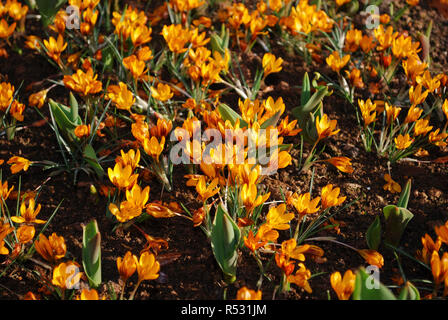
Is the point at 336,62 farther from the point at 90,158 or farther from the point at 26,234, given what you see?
the point at 26,234

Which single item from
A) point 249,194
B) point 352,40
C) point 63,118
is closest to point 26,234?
point 63,118

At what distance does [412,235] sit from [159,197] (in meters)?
1.06

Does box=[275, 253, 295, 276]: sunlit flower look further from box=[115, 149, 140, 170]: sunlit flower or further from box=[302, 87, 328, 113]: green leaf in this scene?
box=[302, 87, 328, 113]: green leaf

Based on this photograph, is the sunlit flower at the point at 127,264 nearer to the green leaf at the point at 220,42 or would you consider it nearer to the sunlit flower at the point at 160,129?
the sunlit flower at the point at 160,129

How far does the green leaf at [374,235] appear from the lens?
1.81m

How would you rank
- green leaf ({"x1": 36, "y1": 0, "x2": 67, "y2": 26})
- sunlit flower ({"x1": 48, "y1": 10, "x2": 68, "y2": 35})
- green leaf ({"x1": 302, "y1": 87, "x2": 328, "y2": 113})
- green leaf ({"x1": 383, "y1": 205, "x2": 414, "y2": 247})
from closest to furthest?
green leaf ({"x1": 383, "y1": 205, "x2": 414, "y2": 247}), green leaf ({"x1": 302, "y1": 87, "x2": 328, "y2": 113}), sunlit flower ({"x1": 48, "y1": 10, "x2": 68, "y2": 35}), green leaf ({"x1": 36, "y1": 0, "x2": 67, "y2": 26})

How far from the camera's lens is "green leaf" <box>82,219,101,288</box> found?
62.9 inches

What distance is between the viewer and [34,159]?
2.25m

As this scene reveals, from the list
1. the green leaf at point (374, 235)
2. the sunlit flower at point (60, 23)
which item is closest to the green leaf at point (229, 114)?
the green leaf at point (374, 235)

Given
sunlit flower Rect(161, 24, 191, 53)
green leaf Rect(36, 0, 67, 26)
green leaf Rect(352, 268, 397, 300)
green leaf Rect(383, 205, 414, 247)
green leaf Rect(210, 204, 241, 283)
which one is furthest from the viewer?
green leaf Rect(36, 0, 67, 26)

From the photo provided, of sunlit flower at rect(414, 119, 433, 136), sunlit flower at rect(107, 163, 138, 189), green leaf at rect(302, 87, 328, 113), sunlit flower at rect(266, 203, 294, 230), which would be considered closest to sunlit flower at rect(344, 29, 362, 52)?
green leaf at rect(302, 87, 328, 113)

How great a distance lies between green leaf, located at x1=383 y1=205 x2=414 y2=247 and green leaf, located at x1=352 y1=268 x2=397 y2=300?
45 cm

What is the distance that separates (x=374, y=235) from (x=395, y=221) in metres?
0.09
